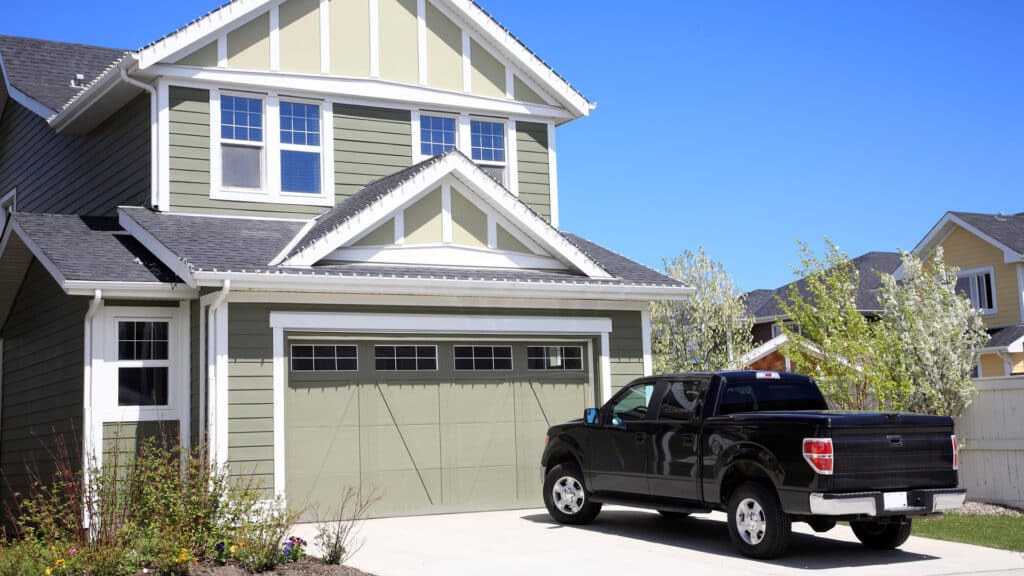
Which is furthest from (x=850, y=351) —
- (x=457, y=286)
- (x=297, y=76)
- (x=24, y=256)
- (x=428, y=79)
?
(x=24, y=256)

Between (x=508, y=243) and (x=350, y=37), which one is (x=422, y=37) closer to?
(x=350, y=37)

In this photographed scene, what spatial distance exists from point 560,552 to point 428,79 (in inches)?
365

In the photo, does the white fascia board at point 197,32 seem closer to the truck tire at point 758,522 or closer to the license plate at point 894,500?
the truck tire at point 758,522

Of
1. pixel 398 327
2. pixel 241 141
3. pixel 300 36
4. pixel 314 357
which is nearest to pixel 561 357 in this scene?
pixel 398 327

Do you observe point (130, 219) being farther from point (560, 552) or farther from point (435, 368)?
point (560, 552)

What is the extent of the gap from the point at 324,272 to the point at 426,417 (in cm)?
257

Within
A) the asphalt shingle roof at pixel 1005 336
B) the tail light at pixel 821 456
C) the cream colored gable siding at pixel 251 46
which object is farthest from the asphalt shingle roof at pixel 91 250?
the asphalt shingle roof at pixel 1005 336

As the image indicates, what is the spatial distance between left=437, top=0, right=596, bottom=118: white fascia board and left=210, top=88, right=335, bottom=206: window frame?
A: 294cm

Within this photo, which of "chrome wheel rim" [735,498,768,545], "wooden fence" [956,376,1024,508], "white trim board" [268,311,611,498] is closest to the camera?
"chrome wheel rim" [735,498,768,545]

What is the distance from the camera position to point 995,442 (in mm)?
15891

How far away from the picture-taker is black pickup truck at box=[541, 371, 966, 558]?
393 inches

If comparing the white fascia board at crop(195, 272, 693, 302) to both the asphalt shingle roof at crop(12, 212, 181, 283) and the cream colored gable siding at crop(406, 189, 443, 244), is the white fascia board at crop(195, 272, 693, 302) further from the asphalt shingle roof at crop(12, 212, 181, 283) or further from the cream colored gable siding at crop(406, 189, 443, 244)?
the asphalt shingle roof at crop(12, 212, 181, 283)

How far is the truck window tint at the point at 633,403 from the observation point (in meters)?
12.4

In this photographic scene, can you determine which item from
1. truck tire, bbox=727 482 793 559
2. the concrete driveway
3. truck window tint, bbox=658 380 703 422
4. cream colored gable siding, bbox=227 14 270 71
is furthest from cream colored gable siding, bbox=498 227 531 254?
truck tire, bbox=727 482 793 559
